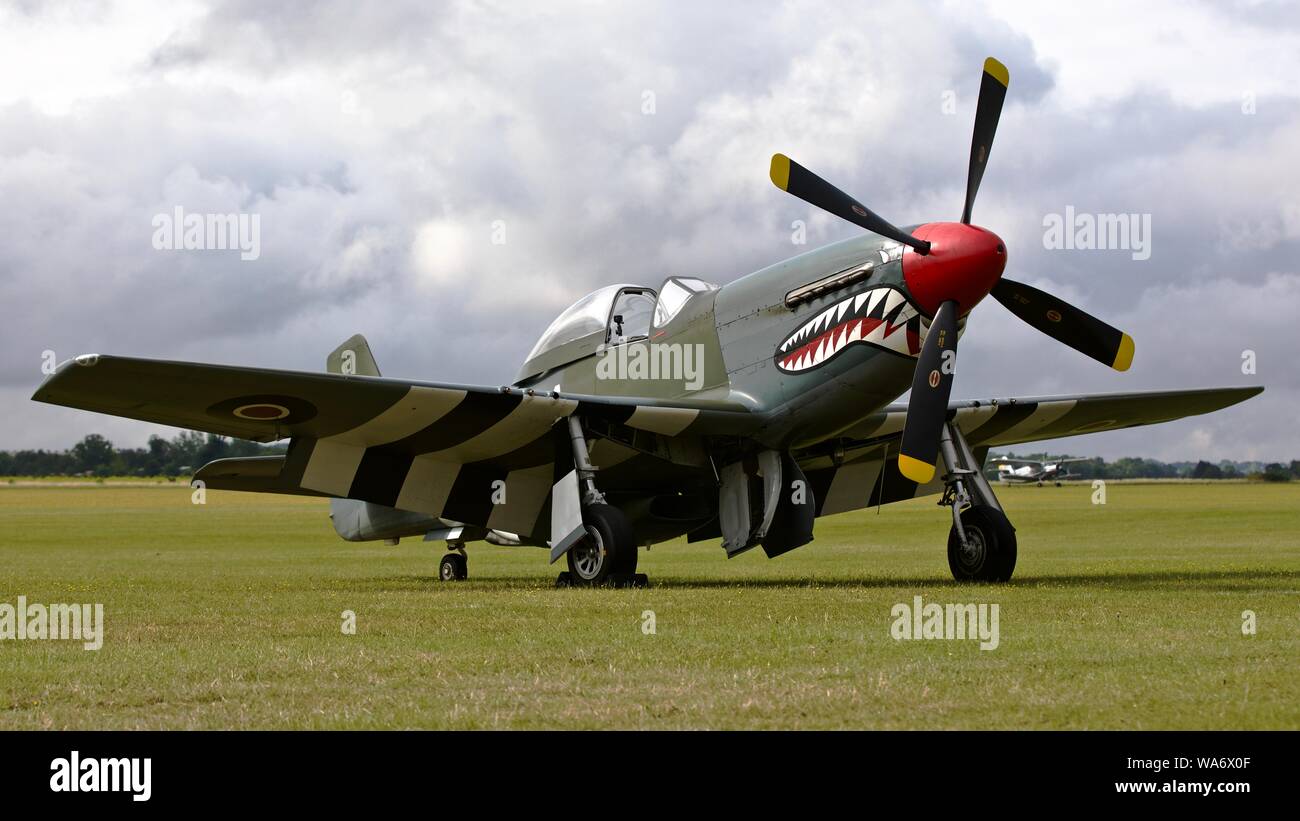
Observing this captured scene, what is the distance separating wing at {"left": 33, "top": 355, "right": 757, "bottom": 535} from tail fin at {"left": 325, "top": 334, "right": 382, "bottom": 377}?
2.69 m

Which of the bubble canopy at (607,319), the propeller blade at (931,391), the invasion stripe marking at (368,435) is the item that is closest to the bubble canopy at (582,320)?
the bubble canopy at (607,319)

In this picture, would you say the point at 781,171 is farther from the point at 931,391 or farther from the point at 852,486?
the point at 852,486

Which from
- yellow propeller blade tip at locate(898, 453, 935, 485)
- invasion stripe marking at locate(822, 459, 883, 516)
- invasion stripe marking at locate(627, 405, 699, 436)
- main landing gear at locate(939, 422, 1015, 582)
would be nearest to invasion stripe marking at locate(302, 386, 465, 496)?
invasion stripe marking at locate(627, 405, 699, 436)

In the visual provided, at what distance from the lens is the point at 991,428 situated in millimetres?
16891

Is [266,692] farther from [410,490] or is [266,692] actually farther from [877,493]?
[877,493]

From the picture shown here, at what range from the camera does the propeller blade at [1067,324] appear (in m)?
13.8

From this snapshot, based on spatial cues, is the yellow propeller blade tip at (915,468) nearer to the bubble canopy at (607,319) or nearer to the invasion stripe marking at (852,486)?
the bubble canopy at (607,319)

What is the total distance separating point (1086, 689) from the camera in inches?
235

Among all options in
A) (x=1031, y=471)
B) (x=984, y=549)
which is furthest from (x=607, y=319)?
(x=1031, y=471)

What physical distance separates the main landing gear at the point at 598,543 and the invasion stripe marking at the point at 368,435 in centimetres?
144

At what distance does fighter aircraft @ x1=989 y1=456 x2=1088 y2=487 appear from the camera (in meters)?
102

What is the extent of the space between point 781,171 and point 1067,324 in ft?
12.3

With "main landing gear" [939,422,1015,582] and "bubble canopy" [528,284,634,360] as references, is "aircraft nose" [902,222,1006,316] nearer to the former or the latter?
"main landing gear" [939,422,1015,582]
